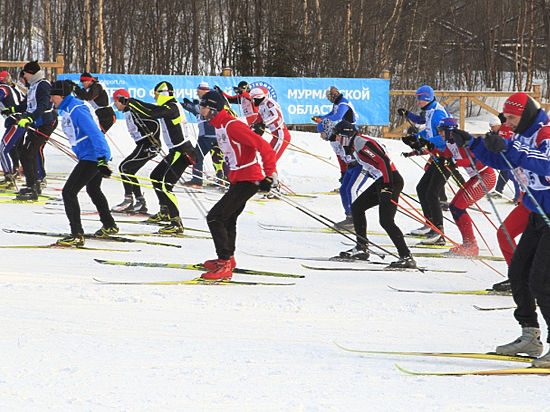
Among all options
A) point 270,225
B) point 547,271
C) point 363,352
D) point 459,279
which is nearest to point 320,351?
point 363,352

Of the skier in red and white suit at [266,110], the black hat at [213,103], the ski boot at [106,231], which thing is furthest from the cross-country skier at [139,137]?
the black hat at [213,103]

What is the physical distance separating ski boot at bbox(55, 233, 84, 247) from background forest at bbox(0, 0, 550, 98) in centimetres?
1499

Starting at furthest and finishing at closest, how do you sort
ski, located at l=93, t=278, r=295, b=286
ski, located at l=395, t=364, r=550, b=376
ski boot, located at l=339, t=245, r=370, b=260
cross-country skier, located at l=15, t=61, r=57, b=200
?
cross-country skier, located at l=15, t=61, r=57, b=200, ski boot, located at l=339, t=245, r=370, b=260, ski, located at l=93, t=278, r=295, b=286, ski, located at l=395, t=364, r=550, b=376

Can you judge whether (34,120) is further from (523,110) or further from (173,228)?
(523,110)

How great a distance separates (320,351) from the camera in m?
4.36

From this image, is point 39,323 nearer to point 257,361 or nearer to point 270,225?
point 257,361

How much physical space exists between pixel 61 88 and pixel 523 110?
4713mm

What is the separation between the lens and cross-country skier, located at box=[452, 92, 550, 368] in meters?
4.18

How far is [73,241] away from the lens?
7562mm

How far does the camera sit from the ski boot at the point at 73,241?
24.8 ft

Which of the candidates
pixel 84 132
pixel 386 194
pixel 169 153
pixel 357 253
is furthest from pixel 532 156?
pixel 169 153

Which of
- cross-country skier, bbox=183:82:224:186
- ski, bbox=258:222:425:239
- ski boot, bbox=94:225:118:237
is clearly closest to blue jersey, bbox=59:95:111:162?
ski boot, bbox=94:225:118:237

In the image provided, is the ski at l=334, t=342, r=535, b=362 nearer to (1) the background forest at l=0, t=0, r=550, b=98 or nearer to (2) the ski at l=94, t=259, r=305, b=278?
(2) the ski at l=94, t=259, r=305, b=278

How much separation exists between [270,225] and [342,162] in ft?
4.15
